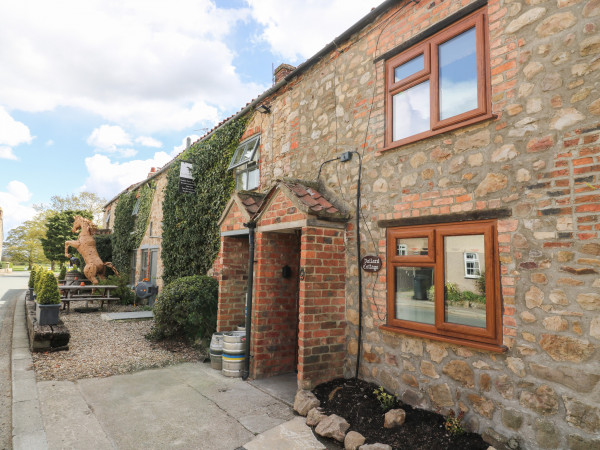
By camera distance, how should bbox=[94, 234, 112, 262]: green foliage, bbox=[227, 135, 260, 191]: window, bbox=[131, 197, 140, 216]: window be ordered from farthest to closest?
bbox=[94, 234, 112, 262]: green foliage → bbox=[131, 197, 140, 216]: window → bbox=[227, 135, 260, 191]: window

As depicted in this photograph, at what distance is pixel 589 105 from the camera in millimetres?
3041

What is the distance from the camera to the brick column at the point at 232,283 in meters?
6.76

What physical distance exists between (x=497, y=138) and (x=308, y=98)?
11.7 feet

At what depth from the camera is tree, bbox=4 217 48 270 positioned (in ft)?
143

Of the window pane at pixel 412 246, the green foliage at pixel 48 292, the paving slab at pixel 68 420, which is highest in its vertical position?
the window pane at pixel 412 246

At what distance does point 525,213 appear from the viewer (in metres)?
3.34

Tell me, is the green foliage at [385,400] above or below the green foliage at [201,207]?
below

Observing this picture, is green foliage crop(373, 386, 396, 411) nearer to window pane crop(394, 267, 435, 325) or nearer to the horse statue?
window pane crop(394, 267, 435, 325)

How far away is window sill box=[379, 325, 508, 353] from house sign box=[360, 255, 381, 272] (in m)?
0.74

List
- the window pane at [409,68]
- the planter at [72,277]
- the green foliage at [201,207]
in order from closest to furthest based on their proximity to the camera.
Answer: the window pane at [409,68] < the green foliage at [201,207] < the planter at [72,277]

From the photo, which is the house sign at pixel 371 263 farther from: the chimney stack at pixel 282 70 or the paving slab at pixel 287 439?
the chimney stack at pixel 282 70

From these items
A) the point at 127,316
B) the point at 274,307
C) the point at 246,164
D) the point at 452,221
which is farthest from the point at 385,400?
the point at 127,316

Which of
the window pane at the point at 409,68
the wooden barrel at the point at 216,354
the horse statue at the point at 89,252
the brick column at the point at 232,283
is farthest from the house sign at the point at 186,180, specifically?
the horse statue at the point at 89,252

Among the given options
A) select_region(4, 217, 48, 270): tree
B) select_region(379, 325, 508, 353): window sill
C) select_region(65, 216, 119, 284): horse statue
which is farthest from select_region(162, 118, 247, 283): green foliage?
select_region(4, 217, 48, 270): tree
